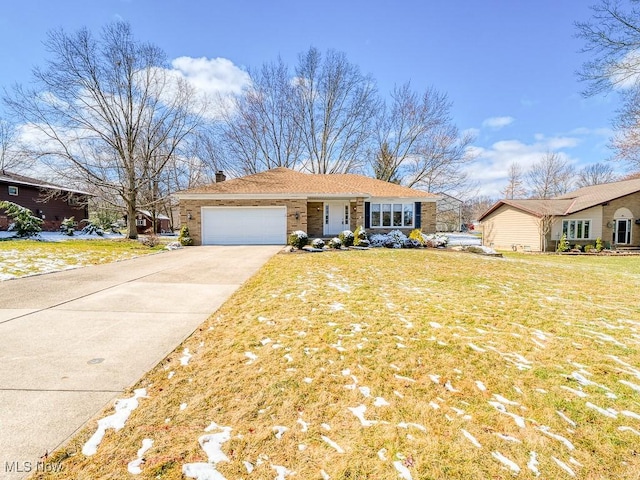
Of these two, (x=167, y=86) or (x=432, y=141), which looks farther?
(x=432, y=141)

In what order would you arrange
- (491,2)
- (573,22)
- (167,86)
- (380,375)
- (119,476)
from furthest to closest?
1. (167,86)
2. (491,2)
3. (573,22)
4. (380,375)
5. (119,476)

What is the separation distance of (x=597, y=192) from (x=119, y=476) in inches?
1208

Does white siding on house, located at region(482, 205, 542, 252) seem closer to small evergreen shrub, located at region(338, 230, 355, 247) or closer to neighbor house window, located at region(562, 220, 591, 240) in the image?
neighbor house window, located at region(562, 220, 591, 240)

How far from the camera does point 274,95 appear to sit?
86.5 ft

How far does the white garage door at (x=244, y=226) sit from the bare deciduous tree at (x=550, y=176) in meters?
38.2

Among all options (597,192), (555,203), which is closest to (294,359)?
(555,203)

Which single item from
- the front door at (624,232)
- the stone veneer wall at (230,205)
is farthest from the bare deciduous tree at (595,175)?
the stone veneer wall at (230,205)

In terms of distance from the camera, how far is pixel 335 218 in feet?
58.8

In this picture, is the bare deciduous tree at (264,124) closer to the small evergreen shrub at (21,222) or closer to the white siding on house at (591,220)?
the small evergreen shrub at (21,222)

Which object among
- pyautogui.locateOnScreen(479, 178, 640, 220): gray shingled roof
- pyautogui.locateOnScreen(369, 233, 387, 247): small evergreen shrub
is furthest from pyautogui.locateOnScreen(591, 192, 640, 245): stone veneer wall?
pyautogui.locateOnScreen(369, 233, 387, 247): small evergreen shrub

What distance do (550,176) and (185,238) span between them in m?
43.5

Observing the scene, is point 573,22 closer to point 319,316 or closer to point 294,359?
point 319,316

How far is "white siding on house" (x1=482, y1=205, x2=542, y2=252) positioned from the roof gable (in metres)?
8.46

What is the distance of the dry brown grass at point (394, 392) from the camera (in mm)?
1725
